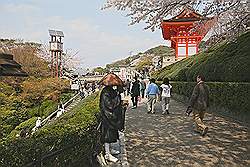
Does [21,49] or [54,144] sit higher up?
[21,49]

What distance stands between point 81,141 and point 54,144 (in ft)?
2.98

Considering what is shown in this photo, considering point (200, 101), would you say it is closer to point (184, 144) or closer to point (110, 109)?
point (184, 144)

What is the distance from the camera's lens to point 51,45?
1741 inches

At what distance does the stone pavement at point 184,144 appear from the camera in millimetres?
6441

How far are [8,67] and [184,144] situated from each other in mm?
4780

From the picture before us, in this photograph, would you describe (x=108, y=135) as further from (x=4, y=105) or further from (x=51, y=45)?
(x=51, y=45)

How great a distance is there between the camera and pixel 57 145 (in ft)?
16.5

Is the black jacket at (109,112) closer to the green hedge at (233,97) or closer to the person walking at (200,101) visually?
the person walking at (200,101)

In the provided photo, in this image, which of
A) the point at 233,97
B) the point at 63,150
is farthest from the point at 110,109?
the point at 233,97

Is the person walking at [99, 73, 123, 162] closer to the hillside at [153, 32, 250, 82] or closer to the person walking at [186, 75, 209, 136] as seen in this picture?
the person walking at [186, 75, 209, 136]

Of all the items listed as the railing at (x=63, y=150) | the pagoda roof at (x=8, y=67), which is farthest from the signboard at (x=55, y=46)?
the pagoda roof at (x=8, y=67)

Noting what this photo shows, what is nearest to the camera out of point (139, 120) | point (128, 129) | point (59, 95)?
point (128, 129)

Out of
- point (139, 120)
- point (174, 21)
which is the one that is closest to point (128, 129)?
point (139, 120)

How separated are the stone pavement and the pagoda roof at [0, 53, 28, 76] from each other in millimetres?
2845
